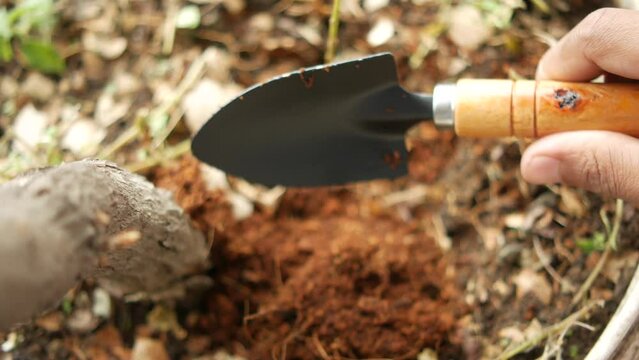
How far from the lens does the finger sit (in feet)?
3.07

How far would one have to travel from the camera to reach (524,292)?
1.13 m

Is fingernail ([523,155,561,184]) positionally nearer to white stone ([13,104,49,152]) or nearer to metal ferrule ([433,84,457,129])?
metal ferrule ([433,84,457,129])

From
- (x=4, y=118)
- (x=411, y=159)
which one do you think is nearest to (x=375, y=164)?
(x=411, y=159)

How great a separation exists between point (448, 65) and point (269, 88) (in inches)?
18.2

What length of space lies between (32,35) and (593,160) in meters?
1.16

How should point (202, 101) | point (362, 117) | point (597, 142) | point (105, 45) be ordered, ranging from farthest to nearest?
point (105, 45) → point (202, 101) → point (362, 117) → point (597, 142)

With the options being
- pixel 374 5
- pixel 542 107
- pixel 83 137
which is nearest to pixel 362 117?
pixel 542 107

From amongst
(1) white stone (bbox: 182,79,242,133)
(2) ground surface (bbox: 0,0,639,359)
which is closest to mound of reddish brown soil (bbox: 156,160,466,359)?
(2) ground surface (bbox: 0,0,639,359)

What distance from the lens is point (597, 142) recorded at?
91 cm

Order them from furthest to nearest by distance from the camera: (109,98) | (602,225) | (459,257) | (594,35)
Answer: (109,98) → (459,257) → (602,225) → (594,35)

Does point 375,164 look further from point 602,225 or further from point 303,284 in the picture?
point 602,225

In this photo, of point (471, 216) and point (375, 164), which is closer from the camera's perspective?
point (375, 164)

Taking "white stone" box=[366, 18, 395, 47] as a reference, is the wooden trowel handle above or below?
above

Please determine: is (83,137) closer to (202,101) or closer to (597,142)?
(202,101)
